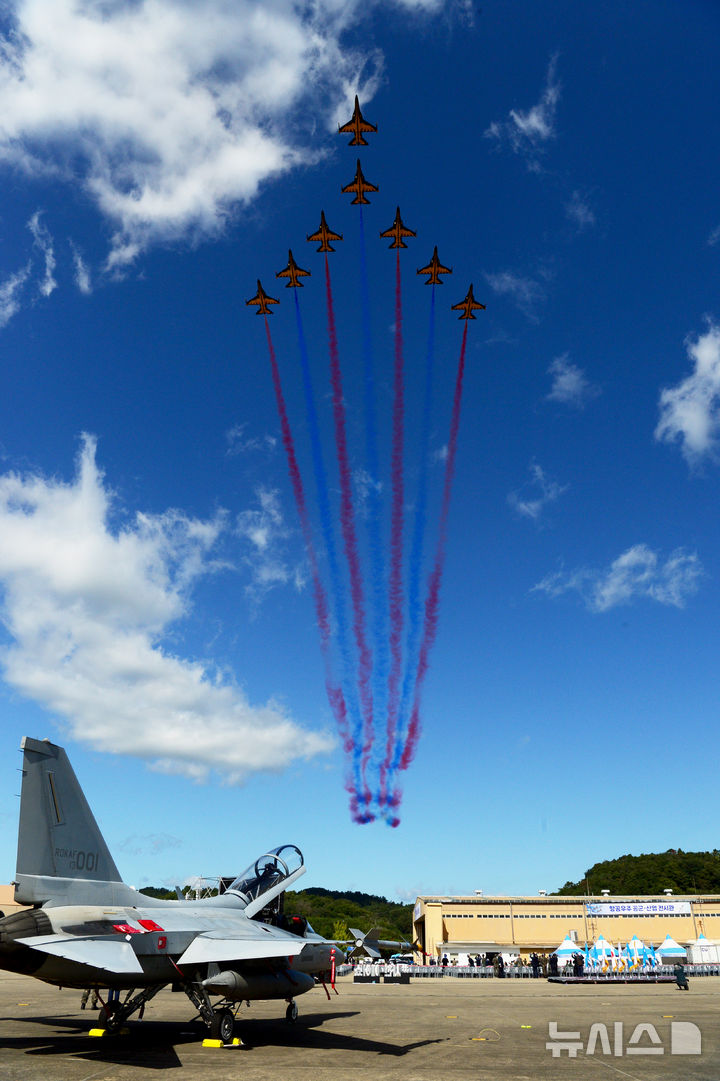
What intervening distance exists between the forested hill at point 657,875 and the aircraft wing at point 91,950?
336 feet

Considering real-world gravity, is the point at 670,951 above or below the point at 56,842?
below

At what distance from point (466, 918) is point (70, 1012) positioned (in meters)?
52.4

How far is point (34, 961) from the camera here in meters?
12.3

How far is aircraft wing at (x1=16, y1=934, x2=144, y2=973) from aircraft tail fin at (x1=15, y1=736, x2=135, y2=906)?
113 centimetres

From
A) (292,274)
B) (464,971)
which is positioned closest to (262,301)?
(292,274)

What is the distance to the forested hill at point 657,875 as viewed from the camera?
102875mm

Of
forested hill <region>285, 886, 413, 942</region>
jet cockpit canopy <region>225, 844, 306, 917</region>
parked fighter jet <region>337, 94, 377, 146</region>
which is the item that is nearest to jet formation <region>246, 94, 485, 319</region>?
parked fighter jet <region>337, 94, 377, 146</region>

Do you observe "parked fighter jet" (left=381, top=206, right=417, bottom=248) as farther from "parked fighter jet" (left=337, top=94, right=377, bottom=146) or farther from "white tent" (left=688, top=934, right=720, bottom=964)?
"white tent" (left=688, top=934, right=720, bottom=964)

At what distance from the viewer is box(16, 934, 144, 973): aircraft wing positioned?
37.3 feet

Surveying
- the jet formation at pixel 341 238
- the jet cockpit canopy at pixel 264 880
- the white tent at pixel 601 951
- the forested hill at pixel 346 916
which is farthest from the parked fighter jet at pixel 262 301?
the forested hill at pixel 346 916

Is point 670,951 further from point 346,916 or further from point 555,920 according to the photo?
point 346,916

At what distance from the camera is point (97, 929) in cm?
1315

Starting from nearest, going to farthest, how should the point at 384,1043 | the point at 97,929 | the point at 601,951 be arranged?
the point at 97,929 → the point at 384,1043 → the point at 601,951

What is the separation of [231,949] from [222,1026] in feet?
4.76
